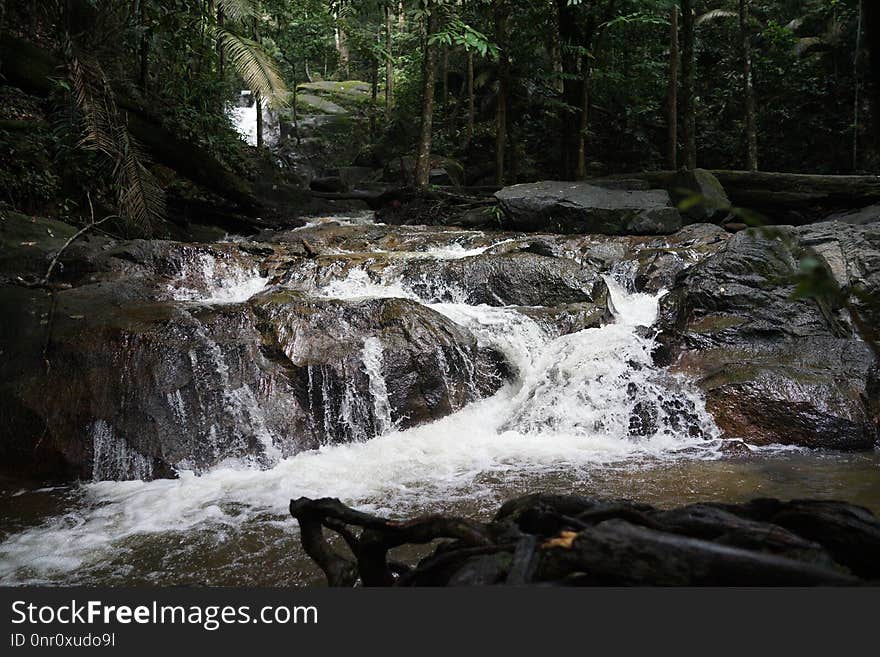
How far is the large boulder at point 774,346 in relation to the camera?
5.76 m

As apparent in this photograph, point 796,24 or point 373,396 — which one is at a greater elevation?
point 796,24

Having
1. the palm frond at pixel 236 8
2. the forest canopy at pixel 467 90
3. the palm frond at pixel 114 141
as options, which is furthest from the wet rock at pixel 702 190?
the palm frond at pixel 236 8

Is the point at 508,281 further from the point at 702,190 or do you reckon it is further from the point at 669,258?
the point at 702,190

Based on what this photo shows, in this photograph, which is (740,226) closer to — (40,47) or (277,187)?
(277,187)

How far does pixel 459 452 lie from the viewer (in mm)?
5586

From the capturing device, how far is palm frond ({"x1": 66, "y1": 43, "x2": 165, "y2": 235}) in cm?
746

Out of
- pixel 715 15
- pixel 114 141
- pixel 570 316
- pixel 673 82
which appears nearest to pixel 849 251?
pixel 570 316

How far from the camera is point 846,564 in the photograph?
5.41 ft

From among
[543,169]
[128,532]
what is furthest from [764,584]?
[543,169]

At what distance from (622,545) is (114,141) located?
870 centimetres

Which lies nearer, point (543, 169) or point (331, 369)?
point (331, 369)

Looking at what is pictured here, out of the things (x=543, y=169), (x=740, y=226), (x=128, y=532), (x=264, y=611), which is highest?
(x=543, y=169)

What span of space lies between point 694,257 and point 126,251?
26.2 ft

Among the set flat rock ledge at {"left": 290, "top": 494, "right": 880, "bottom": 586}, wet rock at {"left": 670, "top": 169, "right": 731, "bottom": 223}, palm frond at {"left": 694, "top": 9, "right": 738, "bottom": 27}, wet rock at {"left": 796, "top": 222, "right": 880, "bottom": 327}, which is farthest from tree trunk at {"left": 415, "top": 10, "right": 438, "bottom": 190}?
flat rock ledge at {"left": 290, "top": 494, "right": 880, "bottom": 586}
